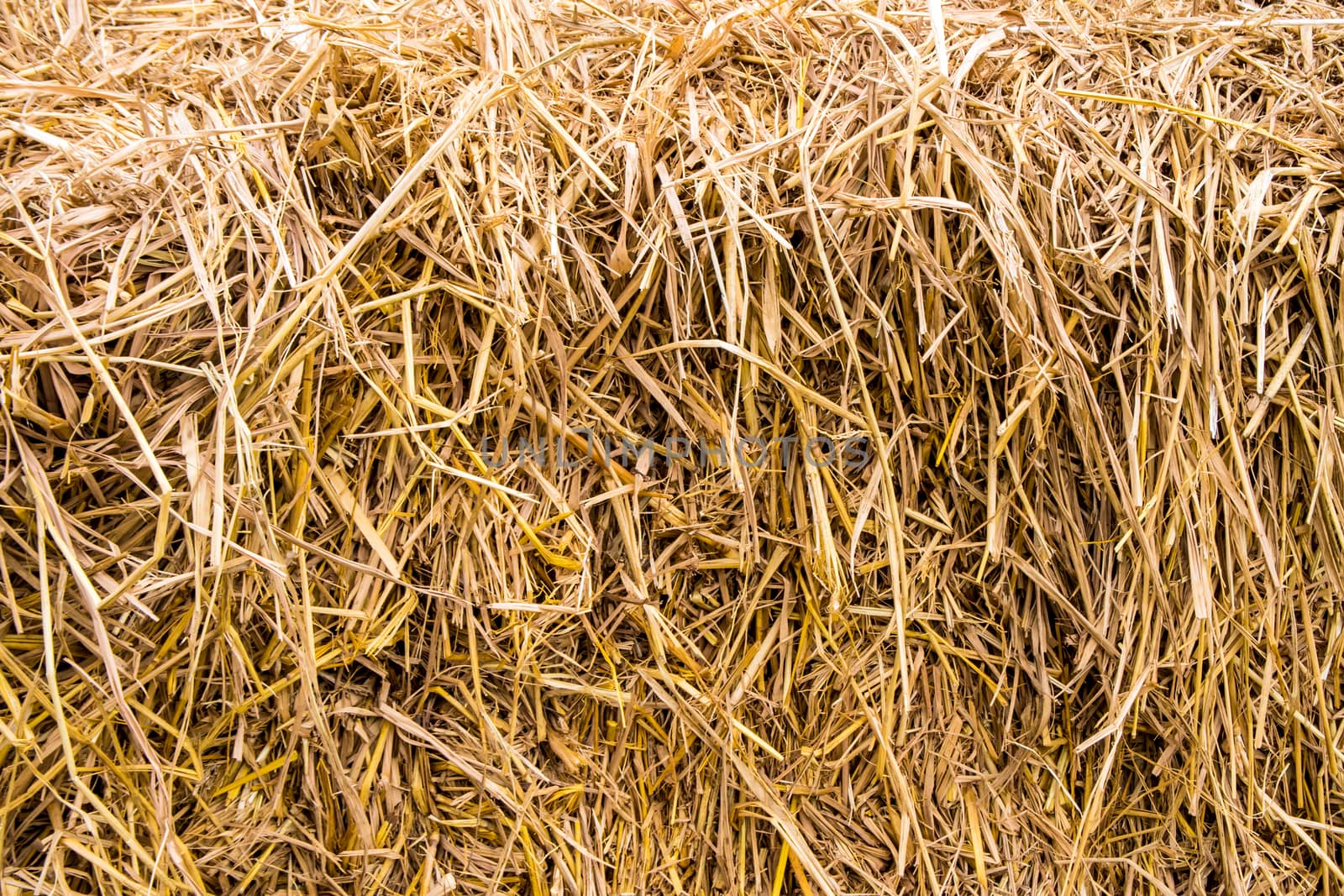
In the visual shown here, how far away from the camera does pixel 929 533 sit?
885mm

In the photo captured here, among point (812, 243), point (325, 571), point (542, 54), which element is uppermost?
point (542, 54)

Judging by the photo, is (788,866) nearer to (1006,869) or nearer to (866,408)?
(1006,869)

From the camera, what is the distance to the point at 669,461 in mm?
845

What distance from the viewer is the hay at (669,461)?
0.75 metres

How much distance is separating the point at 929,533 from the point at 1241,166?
0.49 metres

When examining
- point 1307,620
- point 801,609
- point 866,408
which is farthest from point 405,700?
point 1307,620

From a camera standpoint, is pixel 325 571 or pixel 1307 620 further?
pixel 1307 620

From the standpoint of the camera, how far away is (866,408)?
82 cm

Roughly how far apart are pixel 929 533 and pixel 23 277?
824mm

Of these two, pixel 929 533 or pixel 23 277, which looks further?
pixel 929 533

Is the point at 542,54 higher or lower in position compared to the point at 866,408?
higher

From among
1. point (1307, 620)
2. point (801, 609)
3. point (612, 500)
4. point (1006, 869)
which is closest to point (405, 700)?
point (612, 500)

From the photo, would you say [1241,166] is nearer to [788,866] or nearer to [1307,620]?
[1307,620]

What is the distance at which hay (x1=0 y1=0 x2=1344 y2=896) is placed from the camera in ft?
2.47
